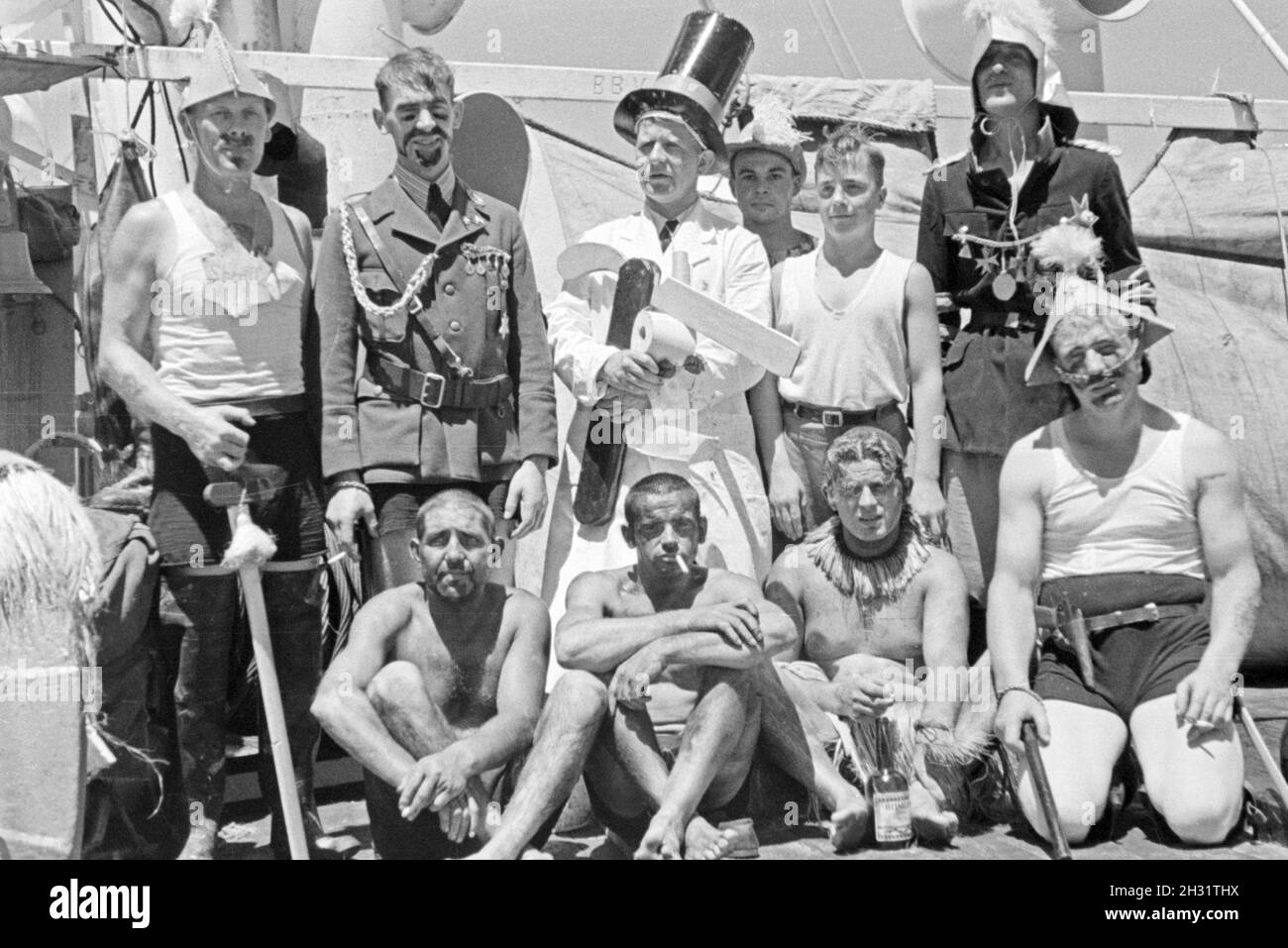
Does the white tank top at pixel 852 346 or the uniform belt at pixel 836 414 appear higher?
the white tank top at pixel 852 346

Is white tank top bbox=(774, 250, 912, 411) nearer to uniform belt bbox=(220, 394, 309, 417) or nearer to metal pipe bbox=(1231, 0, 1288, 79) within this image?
uniform belt bbox=(220, 394, 309, 417)

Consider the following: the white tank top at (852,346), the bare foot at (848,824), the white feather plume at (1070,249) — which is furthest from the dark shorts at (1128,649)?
the white feather plume at (1070,249)

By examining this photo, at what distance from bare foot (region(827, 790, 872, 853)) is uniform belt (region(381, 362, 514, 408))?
1.44 metres

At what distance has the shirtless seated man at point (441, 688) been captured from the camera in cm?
440

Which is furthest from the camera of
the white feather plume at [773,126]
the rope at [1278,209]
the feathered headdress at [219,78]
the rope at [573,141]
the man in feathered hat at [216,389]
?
the rope at [1278,209]

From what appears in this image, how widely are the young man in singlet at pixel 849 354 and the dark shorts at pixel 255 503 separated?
1.31m

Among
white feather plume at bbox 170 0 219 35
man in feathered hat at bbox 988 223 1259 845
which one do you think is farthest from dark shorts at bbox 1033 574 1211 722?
white feather plume at bbox 170 0 219 35

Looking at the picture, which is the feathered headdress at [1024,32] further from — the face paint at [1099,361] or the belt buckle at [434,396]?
the belt buckle at [434,396]

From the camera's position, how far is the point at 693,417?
500 cm

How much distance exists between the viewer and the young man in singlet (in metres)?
5.14

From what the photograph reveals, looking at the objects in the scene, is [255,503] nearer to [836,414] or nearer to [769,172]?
[836,414]

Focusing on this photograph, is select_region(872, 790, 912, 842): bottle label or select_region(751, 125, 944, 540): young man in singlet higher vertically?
select_region(751, 125, 944, 540): young man in singlet

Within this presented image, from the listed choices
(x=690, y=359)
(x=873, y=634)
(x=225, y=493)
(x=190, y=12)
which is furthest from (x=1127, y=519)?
(x=190, y=12)
